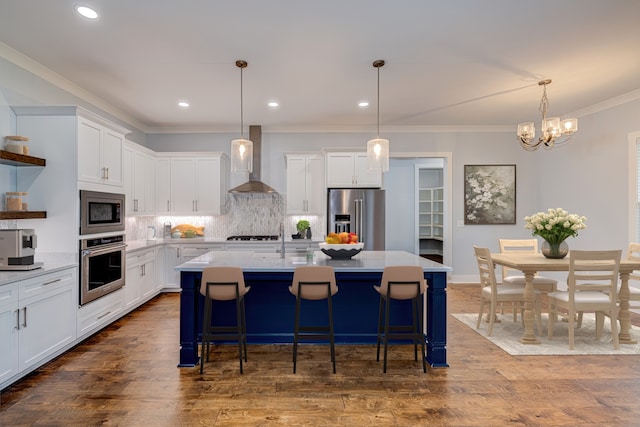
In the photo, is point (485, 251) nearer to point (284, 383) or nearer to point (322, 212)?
point (284, 383)

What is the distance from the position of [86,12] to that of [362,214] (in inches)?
171

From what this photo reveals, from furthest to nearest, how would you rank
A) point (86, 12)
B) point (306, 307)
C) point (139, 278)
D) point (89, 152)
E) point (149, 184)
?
point (149, 184) < point (139, 278) < point (89, 152) < point (306, 307) < point (86, 12)

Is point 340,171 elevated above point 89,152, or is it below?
above

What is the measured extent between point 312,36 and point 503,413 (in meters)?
3.25

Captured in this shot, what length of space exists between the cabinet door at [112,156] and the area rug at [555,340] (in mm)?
4453

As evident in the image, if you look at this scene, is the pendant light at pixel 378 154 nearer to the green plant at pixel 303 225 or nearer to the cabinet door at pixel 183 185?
the green plant at pixel 303 225

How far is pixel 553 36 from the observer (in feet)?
10.6

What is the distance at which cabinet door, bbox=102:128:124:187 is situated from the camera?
4.06 meters

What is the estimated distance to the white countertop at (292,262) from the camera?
3086 millimetres

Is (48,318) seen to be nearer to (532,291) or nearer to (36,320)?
(36,320)

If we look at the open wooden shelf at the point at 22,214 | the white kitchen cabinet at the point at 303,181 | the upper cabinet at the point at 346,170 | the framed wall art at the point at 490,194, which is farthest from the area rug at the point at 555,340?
the open wooden shelf at the point at 22,214

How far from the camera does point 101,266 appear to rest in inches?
154

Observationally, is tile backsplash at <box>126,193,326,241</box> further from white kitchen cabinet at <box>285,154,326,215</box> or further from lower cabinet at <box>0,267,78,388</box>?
lower cabinet at <box>0,267,78,388</box>

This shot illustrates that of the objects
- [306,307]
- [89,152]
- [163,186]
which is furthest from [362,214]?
[89,152]
